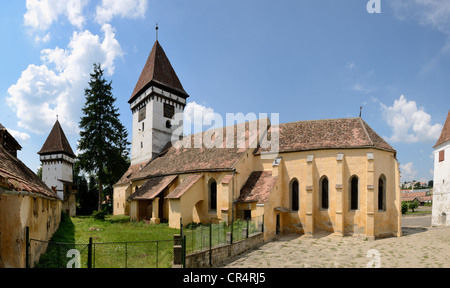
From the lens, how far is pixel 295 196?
23125 mm

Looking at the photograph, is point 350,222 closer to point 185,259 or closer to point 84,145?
point 185,259

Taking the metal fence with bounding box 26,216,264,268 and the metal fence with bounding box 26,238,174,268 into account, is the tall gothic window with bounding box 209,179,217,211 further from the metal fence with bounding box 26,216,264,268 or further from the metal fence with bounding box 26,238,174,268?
the metal fence with bounding box 26,238,174,268

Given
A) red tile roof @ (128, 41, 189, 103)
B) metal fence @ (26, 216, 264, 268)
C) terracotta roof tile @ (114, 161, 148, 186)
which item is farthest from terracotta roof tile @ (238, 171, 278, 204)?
red tile roof @ (128, 41, 189, 103)

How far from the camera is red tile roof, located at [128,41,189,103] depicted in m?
35.5

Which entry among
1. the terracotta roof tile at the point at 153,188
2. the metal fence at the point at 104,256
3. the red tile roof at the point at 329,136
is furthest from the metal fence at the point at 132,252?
the red tile roof at the point at 329,136

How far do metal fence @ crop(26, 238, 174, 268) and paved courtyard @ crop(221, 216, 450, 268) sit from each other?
12.4 ft

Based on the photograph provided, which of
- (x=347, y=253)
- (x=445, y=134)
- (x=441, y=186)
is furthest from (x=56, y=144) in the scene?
(x=445, y=134)

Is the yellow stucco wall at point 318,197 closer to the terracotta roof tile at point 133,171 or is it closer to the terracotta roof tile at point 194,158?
the terracotta roof tile at point 194,158

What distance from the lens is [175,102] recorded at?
3728 centimetres

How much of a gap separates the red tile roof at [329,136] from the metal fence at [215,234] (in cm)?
818

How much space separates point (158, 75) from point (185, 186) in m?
18.7
